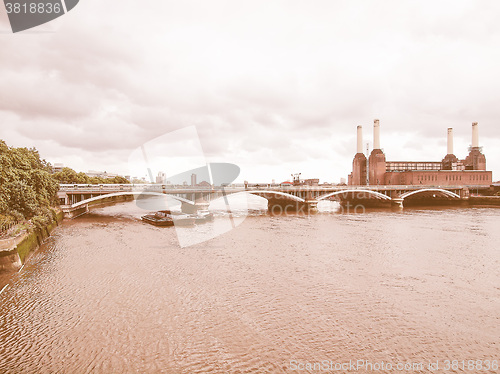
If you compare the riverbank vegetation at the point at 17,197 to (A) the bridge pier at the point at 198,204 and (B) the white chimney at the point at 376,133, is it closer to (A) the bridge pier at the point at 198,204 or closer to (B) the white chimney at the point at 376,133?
(A) the bridge pier at the point at 198,204

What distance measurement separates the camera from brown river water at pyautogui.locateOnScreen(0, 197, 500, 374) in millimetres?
11703

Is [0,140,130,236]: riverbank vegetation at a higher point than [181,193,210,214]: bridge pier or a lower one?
higher

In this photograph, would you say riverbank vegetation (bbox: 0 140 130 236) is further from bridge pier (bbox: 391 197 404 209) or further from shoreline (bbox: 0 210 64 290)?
bridge pier (bbox: 391 197 404 209)

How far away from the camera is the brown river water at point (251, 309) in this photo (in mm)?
11703

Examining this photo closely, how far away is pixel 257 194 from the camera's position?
69.4 metres

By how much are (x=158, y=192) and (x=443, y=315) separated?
46.7 m

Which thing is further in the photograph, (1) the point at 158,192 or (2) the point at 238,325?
(1) the point at 158,192

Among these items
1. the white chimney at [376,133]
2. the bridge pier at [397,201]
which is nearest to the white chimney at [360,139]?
the white chimney at [376,133]

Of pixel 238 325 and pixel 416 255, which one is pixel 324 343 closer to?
pixel 238 325

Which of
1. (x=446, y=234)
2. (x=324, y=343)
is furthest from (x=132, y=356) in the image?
(x=446, y=234)

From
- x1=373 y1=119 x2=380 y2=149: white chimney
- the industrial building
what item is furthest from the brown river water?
x1=373 y1=119 x2=380 y2=149: white chimney

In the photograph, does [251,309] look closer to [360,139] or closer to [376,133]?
[376,133]

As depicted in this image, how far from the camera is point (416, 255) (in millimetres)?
27109

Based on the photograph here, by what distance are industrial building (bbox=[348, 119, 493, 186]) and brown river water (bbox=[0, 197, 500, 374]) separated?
78.0 metres
